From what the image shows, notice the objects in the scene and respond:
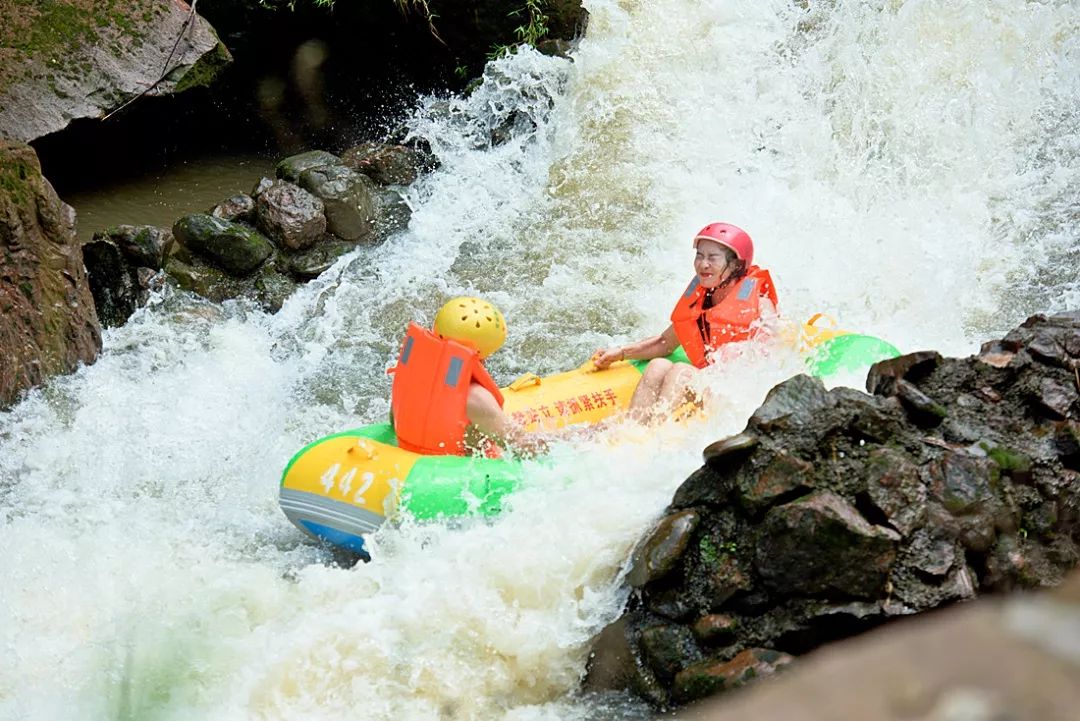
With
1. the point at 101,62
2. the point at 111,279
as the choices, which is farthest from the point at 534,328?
the point at 101,62

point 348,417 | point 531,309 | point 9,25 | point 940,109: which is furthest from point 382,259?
point 940,109

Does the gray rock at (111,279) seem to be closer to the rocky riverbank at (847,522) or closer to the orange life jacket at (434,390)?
the orange life jacket at (434,390)

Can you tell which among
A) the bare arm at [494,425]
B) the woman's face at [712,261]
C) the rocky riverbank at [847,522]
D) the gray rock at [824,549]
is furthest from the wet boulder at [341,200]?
the gray rock at [824,549]

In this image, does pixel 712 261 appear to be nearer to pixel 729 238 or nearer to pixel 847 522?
pixel 729 238

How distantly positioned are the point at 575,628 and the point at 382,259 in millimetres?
4009

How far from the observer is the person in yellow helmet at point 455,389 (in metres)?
4.95

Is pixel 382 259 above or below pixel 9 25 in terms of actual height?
below

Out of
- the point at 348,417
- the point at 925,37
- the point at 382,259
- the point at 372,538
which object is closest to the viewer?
the point at 372,538

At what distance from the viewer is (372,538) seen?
4.76 meters

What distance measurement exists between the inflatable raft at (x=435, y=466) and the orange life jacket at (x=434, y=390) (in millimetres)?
102

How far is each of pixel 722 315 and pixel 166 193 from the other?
15.4 feet

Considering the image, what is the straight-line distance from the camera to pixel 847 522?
372 centimetres

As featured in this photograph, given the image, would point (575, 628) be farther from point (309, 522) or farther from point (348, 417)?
point (348, 417)

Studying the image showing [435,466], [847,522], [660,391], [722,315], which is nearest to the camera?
[847,522]
